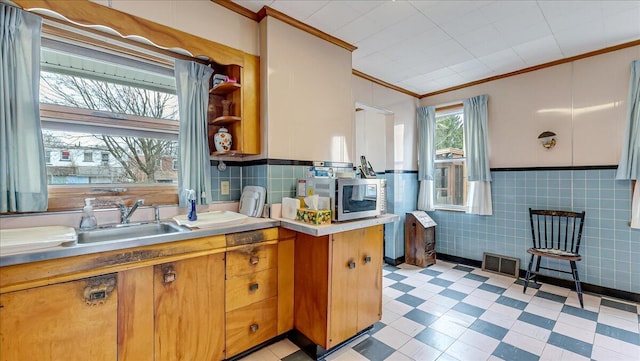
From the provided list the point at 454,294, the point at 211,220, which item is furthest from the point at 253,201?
the point at 454,294

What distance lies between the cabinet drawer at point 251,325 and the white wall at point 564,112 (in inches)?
135

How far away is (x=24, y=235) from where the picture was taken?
1445 millimetres

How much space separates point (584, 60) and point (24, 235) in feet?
16.4

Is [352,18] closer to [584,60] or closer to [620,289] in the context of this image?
[584,60]

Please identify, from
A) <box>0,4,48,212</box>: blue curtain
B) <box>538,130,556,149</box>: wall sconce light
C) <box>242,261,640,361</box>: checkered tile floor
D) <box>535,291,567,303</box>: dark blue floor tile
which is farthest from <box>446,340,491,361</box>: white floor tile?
<box>0,4,48,212</box>: blue curtain

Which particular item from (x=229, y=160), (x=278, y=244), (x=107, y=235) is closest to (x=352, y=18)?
(x=229, y=160)

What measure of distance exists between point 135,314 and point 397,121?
3749mm

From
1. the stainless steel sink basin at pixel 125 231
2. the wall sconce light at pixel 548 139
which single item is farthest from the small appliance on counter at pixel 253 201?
the wall sconce light at pixel 548 139

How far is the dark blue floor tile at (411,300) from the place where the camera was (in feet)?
9.17

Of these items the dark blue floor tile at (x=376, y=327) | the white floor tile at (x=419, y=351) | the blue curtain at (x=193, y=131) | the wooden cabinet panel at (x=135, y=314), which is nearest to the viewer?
the wooden cabinet panel at (x=135, y=314)

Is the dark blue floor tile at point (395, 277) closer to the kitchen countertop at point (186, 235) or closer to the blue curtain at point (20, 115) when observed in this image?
the kitchen countertop at point (186, 235)

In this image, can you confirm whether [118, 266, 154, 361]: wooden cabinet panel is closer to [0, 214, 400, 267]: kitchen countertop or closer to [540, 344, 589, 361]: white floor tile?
[0, 214, 400, 267]: kitchen countertop

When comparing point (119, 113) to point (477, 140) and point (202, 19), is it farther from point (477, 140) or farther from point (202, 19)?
point (477, 140)

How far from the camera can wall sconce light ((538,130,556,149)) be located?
3261mm
